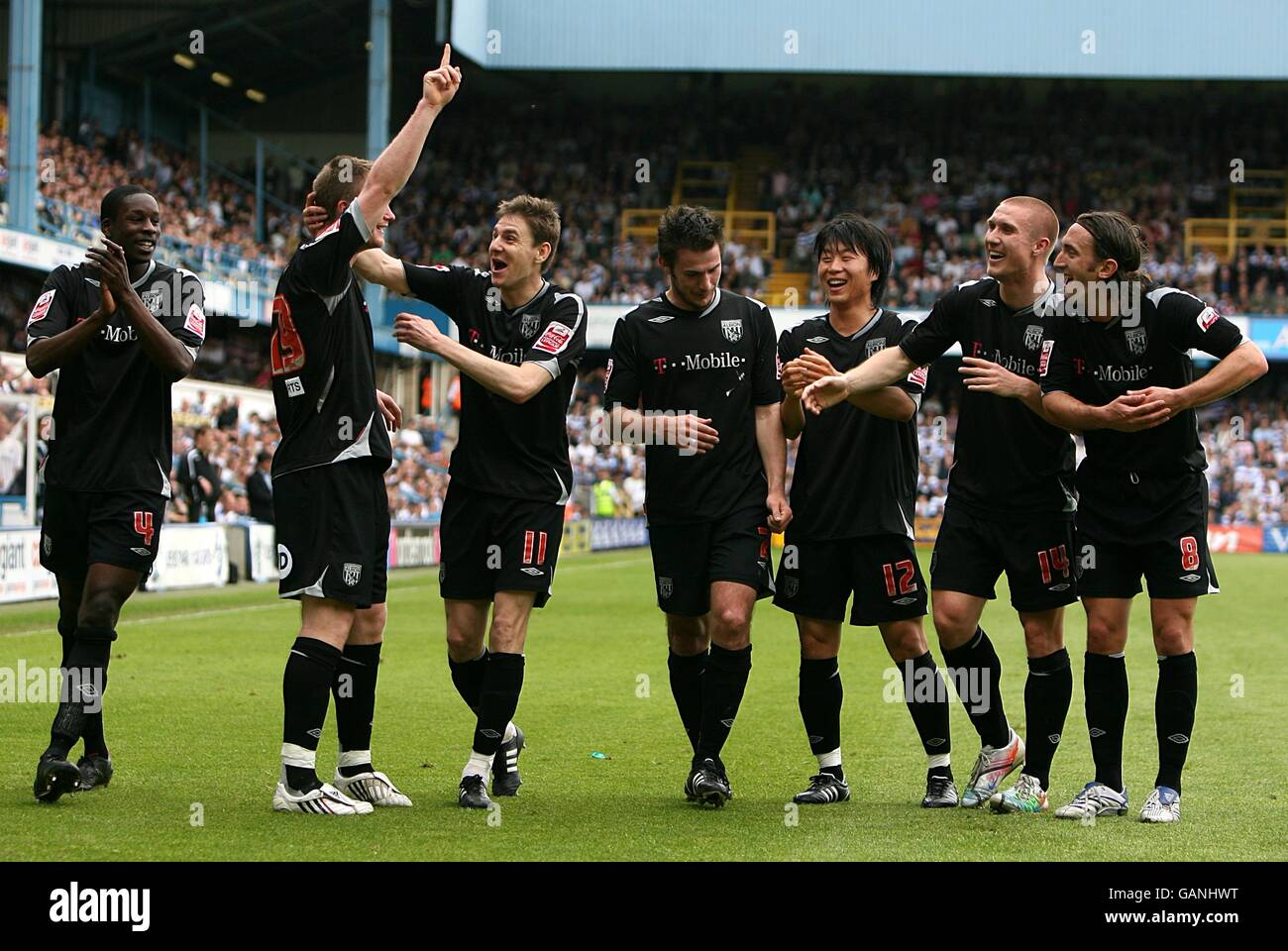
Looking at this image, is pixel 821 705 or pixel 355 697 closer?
pixel 355 697

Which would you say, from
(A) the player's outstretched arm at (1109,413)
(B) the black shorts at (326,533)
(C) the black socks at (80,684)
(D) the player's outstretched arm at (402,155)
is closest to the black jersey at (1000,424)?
(A) the player's outstretched arm at (1109,413)

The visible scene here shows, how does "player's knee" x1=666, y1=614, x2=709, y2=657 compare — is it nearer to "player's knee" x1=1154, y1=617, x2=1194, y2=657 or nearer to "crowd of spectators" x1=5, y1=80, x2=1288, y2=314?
"player's knee" x1=1154, y1=617, x2=1194, y2=657

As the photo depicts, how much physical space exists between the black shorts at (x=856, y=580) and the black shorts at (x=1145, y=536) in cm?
75

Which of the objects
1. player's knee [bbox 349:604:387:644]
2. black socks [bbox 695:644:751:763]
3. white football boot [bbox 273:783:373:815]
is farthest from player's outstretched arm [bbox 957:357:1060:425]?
white football boot [bbox 273:783:373:815]

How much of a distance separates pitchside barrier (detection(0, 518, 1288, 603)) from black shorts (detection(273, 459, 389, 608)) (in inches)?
85.1

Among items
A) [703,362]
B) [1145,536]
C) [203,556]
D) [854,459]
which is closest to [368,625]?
[703,362]

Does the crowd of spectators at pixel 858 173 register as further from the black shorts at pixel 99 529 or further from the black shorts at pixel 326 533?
the black shorts at pixel 326 533

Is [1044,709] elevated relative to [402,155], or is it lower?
lower

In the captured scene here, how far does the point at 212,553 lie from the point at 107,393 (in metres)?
14.7

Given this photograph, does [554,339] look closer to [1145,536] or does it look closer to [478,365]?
[478,365]

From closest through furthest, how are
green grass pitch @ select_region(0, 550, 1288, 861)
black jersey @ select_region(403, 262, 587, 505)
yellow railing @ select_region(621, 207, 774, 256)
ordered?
green grass pitch @ select_region(0, 550, 1288, 861)
black jersey @ select_region(403, 262, 587, 505)
yellow railing @ select_region(621, 207, 774, 256)

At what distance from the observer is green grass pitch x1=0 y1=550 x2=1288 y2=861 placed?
18.6ft

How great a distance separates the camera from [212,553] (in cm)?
2109

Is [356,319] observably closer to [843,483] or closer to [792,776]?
[843,483]
